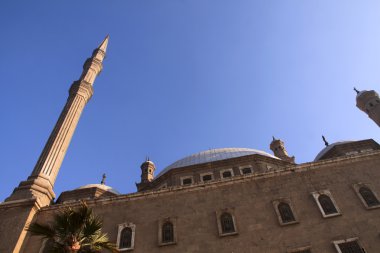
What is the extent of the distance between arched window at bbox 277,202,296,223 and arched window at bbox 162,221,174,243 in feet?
16.5

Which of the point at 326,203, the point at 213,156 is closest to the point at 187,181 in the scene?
the point at 213,156

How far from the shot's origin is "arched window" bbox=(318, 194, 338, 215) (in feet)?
46.4

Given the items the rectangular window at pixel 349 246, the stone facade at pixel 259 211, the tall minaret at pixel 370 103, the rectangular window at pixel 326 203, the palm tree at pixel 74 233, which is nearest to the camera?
the palm tree at pixel 74 233

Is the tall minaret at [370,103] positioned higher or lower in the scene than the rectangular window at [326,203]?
higher

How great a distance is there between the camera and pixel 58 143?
2027 centimetres

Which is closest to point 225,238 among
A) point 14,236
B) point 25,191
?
point 14,236

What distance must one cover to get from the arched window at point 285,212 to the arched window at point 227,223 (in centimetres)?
226

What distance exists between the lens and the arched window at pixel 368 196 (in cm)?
1421

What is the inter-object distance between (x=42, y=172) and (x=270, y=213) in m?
12.8

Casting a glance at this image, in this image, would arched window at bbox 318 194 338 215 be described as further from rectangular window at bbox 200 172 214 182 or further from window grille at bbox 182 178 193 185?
window grille at bbox 182 178 193 185

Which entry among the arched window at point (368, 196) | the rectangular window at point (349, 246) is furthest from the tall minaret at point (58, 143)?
the arched window at point (368, 196)

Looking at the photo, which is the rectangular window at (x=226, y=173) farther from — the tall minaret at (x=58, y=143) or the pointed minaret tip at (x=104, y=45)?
the pointed minaret tip at (x=104, y=45)

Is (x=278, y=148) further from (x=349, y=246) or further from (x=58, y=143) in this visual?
(x=58, y=143)

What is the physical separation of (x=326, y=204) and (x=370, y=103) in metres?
12.9
